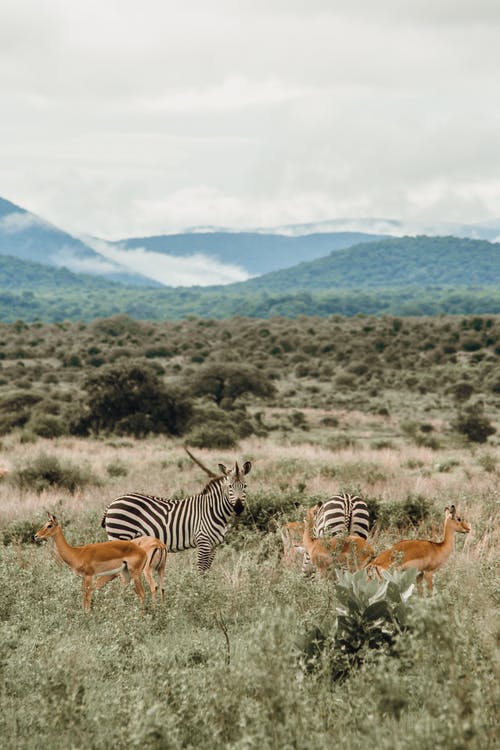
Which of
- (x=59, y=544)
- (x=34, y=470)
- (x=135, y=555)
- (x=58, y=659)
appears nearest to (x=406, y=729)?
(x=58, y=659)

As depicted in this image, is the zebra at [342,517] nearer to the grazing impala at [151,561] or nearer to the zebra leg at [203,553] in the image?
the zebra leg at [203,553]

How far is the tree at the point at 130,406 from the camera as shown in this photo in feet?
104

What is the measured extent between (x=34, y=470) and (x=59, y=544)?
10452mm

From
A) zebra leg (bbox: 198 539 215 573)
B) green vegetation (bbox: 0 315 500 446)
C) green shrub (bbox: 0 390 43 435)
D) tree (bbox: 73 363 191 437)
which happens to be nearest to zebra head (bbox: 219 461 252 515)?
zebra leg (bbox: 198 539 215 573)

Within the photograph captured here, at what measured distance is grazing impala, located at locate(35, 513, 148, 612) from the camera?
7402 mm

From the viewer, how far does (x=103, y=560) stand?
24.3 ft

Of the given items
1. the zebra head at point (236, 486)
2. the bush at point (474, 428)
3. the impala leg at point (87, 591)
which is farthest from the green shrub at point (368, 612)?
the bush at point (474, 428)

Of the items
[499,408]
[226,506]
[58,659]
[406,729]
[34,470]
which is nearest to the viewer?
[406,729]

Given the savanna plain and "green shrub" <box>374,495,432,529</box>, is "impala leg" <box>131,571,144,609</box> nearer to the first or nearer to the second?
the savanna plain

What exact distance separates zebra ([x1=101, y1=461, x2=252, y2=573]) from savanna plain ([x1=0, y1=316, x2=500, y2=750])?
443 millimetres

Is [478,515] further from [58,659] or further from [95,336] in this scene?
[95,336]

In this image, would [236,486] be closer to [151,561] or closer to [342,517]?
[342,517]

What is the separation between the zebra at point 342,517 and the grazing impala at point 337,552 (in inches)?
39.2

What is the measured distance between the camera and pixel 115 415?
107ft
